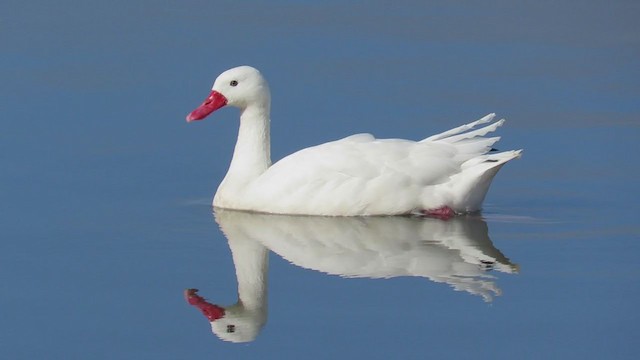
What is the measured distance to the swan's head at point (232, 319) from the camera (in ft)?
29.5

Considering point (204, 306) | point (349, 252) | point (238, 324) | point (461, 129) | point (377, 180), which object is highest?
point (461, 129)

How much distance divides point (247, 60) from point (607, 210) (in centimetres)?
482

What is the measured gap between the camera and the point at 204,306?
30.9 feet

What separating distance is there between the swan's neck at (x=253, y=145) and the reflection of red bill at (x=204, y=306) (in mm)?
2475

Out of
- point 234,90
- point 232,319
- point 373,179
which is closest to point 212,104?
point 234,90

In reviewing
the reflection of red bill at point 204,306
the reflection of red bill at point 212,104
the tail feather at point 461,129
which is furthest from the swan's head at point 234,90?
the reflection of red bill at point 204,306

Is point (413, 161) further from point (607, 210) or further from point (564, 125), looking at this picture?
point (564, 125)

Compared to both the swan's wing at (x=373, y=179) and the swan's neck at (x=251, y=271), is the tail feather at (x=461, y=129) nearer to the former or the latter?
the swan's wing at (x=373, y=179)

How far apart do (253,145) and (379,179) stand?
109 centimetres

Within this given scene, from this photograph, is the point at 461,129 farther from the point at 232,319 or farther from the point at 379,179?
the point at 232,319

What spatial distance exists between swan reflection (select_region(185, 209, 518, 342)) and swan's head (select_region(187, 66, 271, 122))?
76cm

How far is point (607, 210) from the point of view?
1156 centimetres

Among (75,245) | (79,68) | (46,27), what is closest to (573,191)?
(75,245)

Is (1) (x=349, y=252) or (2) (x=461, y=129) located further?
(2) (x=461, y=129)
